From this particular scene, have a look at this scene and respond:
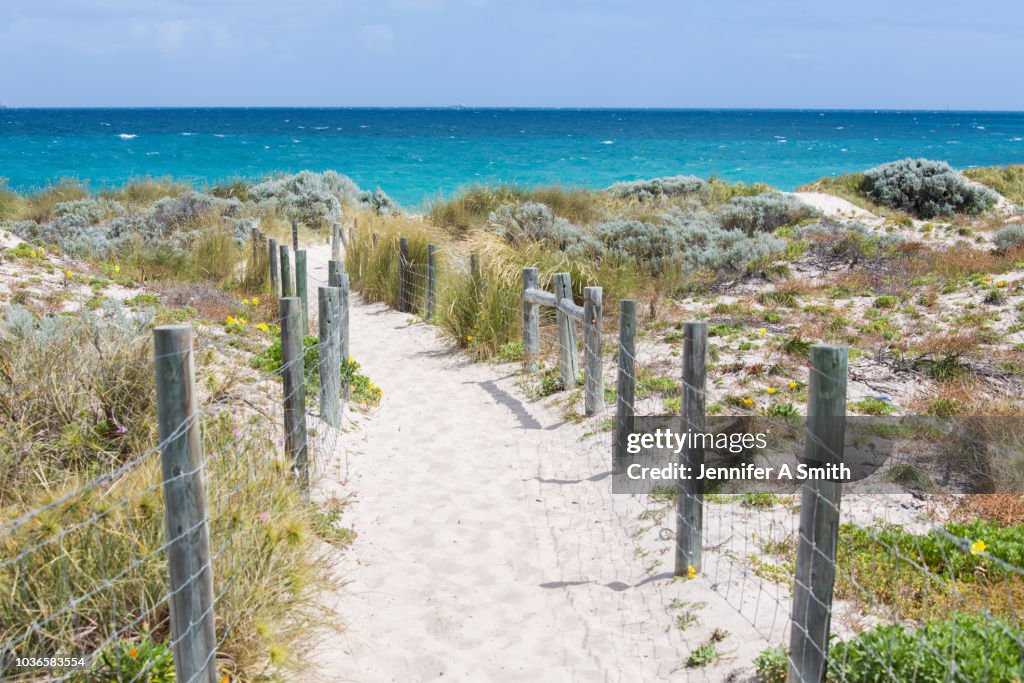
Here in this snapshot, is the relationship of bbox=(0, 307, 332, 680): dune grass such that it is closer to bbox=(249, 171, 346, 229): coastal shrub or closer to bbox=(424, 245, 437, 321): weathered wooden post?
bbox=(424, 245, 437, 321): weathered wooden post

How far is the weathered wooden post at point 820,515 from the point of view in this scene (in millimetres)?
3309

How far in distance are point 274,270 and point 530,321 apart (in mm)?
4718

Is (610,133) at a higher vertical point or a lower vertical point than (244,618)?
higher

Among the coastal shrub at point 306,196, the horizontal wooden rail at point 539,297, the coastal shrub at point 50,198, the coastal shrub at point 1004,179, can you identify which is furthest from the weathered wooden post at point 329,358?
the coastal shrub at point 1004,179

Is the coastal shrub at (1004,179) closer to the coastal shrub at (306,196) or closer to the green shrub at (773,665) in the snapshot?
the coastal shrub at (306,196)

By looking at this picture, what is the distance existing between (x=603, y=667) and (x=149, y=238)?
1391 cm

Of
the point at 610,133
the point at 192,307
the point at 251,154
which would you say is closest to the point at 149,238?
the point at 192,307

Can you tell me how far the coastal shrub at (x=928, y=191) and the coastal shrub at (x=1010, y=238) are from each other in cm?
531

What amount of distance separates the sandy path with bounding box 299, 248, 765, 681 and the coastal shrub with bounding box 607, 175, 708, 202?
1469 cm

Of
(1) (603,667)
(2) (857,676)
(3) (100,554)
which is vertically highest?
(3) (100,554)

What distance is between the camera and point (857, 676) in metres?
3.40

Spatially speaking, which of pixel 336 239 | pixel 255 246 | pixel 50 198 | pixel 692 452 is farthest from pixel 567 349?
pixel 50 198

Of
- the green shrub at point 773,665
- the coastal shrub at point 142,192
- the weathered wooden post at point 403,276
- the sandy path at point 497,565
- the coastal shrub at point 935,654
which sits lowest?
the sandy path at point 497,565

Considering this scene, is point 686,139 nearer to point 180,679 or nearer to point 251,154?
point 251,154
